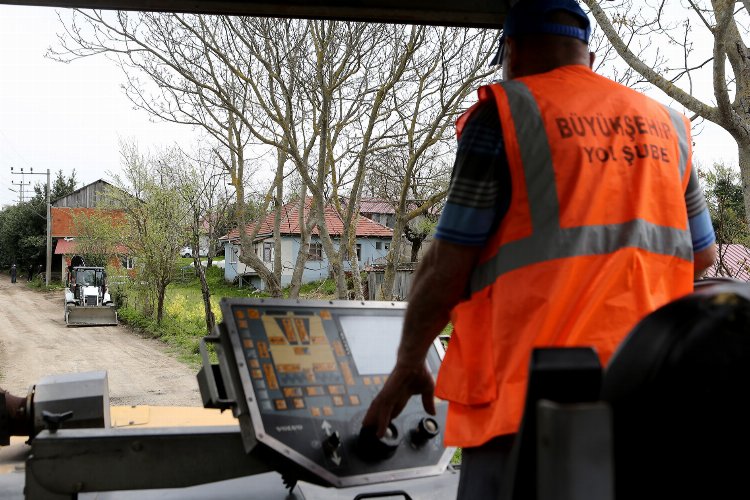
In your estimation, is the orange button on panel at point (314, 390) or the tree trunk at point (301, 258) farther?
the tree trunk at point (301, 258)

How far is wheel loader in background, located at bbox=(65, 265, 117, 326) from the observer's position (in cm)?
2638

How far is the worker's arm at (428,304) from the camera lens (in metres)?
1.41

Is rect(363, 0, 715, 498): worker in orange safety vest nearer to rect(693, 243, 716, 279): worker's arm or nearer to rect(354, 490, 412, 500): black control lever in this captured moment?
rect(693, 243, 716, 279): worker's arm

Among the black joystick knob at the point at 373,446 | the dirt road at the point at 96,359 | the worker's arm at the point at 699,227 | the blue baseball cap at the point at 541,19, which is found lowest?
the dirt road at the point at 96,359

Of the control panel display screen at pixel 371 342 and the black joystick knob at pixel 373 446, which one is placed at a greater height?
the control panel display screen at pixel 371 342

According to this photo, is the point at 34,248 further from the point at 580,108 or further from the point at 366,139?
the point at 580,108

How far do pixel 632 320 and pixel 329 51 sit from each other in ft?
30.7

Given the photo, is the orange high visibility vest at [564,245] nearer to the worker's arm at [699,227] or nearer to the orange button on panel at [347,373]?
the worker's arm at [699,227]

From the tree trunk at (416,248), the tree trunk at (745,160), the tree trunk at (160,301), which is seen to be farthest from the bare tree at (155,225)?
the tree trunk at (745,160)

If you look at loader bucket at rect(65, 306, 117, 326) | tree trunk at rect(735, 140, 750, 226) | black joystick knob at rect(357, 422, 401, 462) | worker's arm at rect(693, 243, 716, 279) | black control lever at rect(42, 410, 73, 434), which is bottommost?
loader bucket at rect(65, 306, 117, 326)

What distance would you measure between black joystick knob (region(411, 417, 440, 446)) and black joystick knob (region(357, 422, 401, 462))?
0.09 meters

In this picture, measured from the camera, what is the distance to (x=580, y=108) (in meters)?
1.41

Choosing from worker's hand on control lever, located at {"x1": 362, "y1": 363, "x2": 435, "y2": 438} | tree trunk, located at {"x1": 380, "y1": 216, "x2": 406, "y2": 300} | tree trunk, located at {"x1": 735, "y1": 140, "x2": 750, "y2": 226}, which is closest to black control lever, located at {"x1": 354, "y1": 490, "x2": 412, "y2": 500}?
worker's hand on control lever, located at {"x1": 362, "y1": 363, "x2": 435, "y2": 438}

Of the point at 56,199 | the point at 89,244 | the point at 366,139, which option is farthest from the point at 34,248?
the point at 366,139
